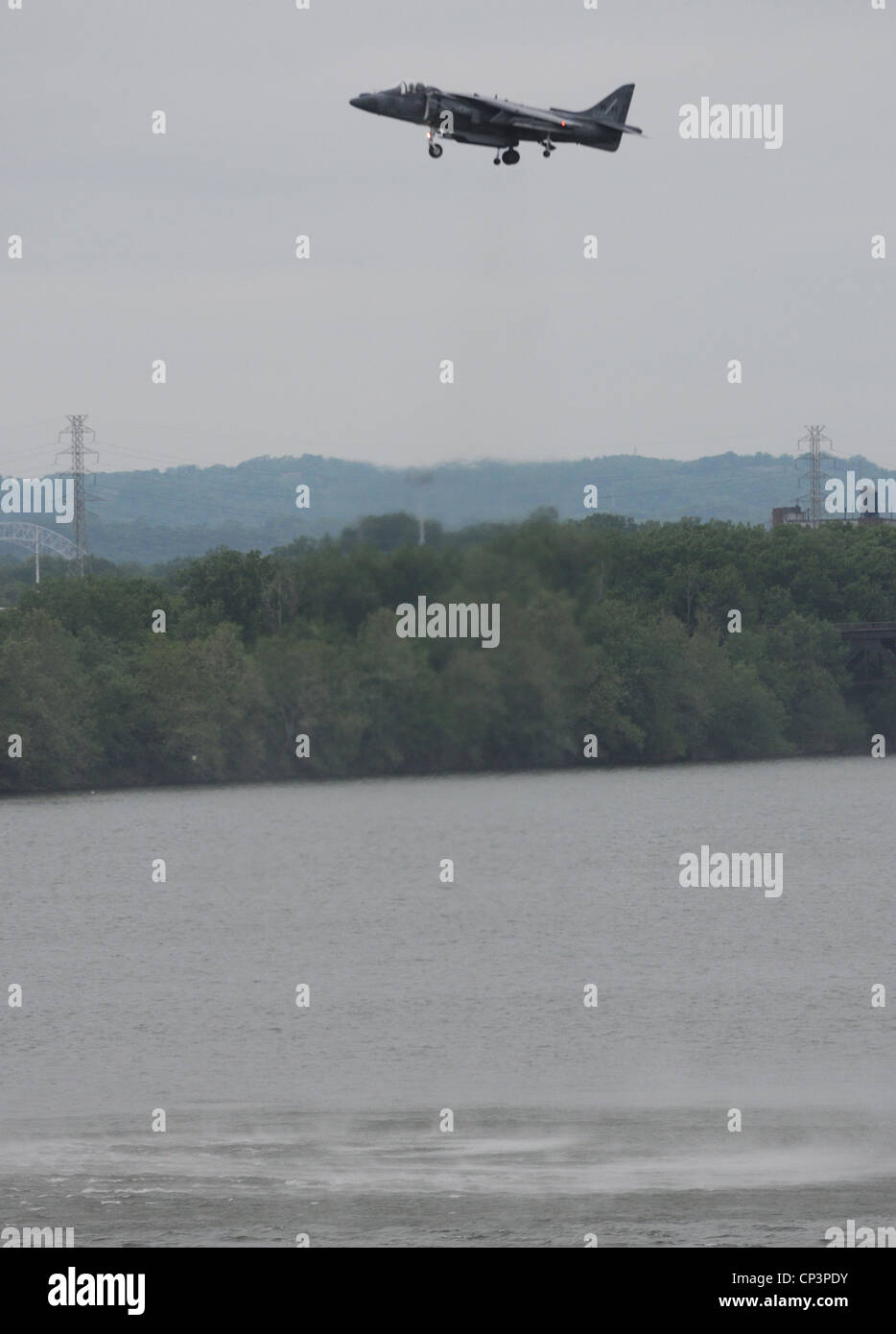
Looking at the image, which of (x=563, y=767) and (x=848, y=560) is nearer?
(x=563, y=767)

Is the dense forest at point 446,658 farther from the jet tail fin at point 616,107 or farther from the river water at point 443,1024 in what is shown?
the jet tail fin at point 616,107

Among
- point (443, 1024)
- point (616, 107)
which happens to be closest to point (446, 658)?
point (443, 1024)

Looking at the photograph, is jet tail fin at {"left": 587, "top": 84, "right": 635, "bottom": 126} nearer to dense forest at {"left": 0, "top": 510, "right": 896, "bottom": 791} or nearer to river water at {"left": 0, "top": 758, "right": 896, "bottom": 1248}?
dense forest at {"left": 0, "top": 510, "right": 896, "bottom": 791}

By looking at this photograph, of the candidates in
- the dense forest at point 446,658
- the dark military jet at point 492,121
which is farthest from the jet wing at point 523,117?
the dense forest at point 446,658

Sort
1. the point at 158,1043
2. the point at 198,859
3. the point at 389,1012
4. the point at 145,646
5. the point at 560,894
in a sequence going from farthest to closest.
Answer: the point at 145,646
the point at 198,859
the point at 560,894
the point at 389,1012
the point at 158,1043
